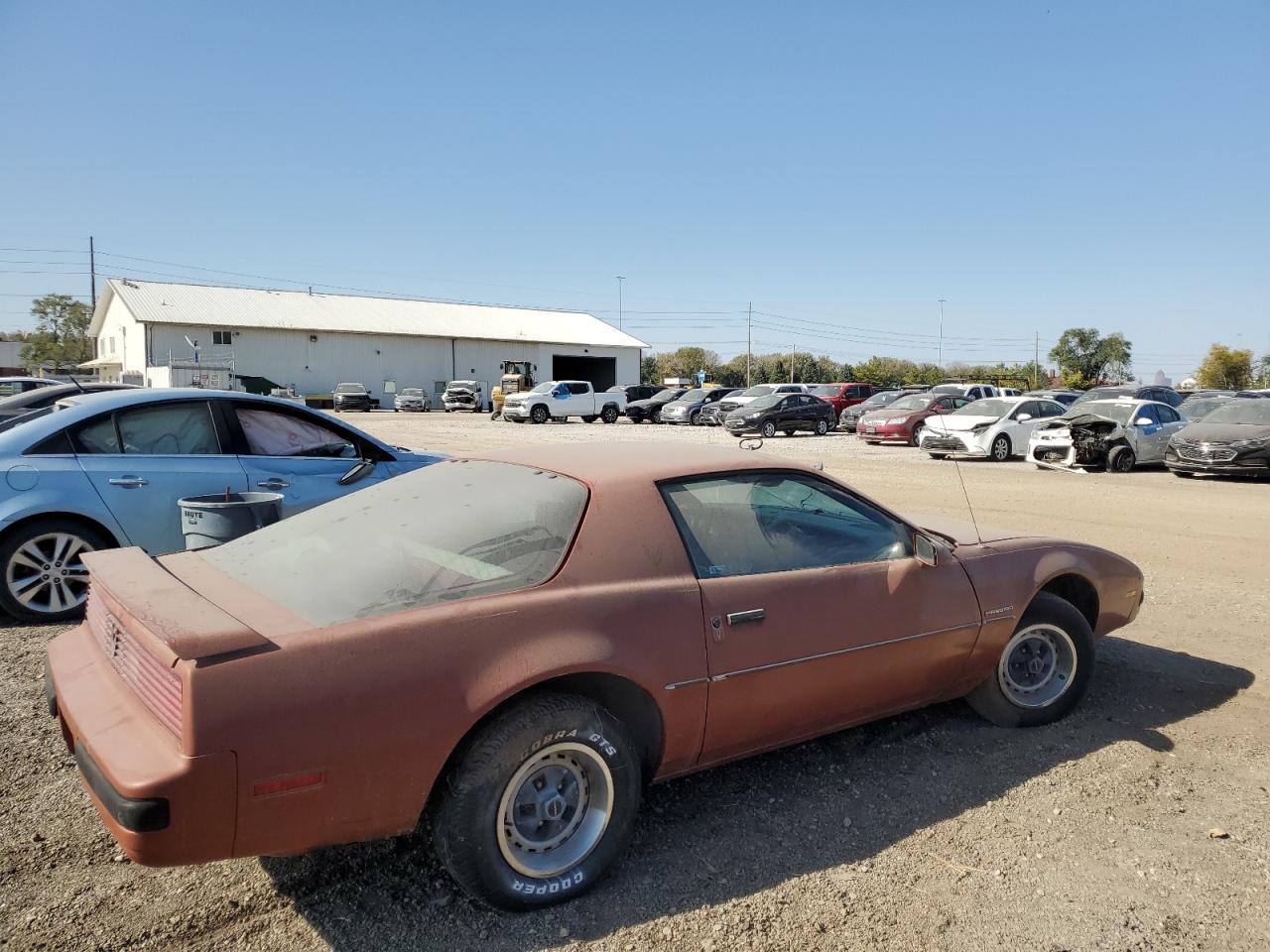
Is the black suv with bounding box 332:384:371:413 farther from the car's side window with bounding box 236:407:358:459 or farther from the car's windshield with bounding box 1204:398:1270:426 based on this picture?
the car's side window with bounding box 236:407:358:459

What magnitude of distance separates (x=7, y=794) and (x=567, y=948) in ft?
7.81

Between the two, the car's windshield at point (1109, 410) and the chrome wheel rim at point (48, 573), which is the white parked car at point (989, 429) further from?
the chrome wheel rim at point (48, 573)

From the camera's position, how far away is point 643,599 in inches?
113

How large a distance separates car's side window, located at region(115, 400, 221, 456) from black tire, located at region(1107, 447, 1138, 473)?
653 inches

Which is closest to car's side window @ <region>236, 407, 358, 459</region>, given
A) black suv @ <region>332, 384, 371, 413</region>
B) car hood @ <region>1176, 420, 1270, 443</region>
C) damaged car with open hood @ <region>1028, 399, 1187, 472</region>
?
damaged car with open hood @ <region>1028, 399, 1187, 472</region>

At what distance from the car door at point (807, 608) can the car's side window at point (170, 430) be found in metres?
4.18

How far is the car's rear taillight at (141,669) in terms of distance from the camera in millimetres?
2248

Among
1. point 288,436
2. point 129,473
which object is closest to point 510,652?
point 129,473

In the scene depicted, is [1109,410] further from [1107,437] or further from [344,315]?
[344,315]

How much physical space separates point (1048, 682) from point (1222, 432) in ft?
47.8

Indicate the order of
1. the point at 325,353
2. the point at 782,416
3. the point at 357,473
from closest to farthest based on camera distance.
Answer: the point at 357,473 → the point at 782,416 → the point at 325,353

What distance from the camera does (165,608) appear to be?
257 cm

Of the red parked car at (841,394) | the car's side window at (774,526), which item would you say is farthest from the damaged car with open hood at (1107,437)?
the car's side window at (774,526)

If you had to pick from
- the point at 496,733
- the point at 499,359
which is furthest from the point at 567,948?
the point at 499,359
